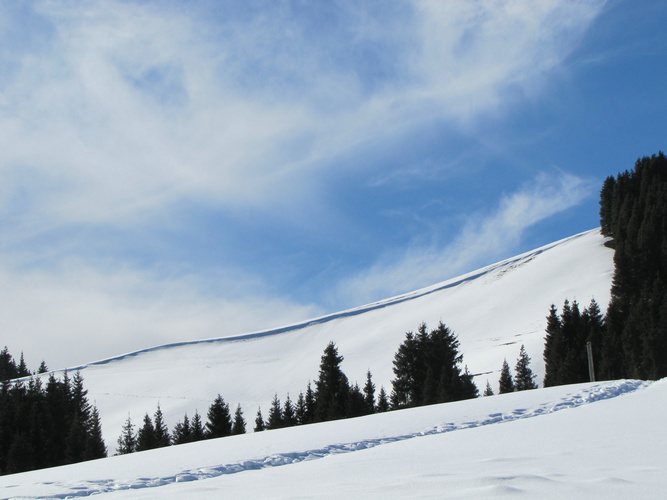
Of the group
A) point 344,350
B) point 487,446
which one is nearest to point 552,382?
point 487,446

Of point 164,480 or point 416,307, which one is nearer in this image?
point 164,480

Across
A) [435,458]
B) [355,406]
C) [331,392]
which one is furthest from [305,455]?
[331,392]

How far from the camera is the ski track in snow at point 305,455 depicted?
352 inches

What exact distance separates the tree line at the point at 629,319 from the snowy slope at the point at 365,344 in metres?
8.50

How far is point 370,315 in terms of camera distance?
122 m

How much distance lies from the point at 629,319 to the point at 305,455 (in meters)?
43.8

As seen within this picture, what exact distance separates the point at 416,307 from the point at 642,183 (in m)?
50.8

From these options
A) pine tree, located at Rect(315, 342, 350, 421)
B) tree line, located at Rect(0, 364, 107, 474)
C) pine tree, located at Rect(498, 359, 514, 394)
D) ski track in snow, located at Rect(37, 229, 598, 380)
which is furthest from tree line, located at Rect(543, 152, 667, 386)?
ski track in snow, located at Rect(37, 229, 598, 380)

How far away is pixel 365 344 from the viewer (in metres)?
96.5

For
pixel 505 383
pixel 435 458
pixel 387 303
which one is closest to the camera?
pixel 435 458

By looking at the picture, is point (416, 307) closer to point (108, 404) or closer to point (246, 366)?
point (246, 366)

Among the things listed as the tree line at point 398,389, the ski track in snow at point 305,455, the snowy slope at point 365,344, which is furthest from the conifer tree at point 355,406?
the ski track in snow at point 305,455

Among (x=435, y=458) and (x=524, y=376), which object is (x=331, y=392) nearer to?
(x=524, y=376)

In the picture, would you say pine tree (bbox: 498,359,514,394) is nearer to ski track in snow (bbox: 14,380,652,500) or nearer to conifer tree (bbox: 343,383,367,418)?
conifer tree (bbox: 343,383,367,418)
